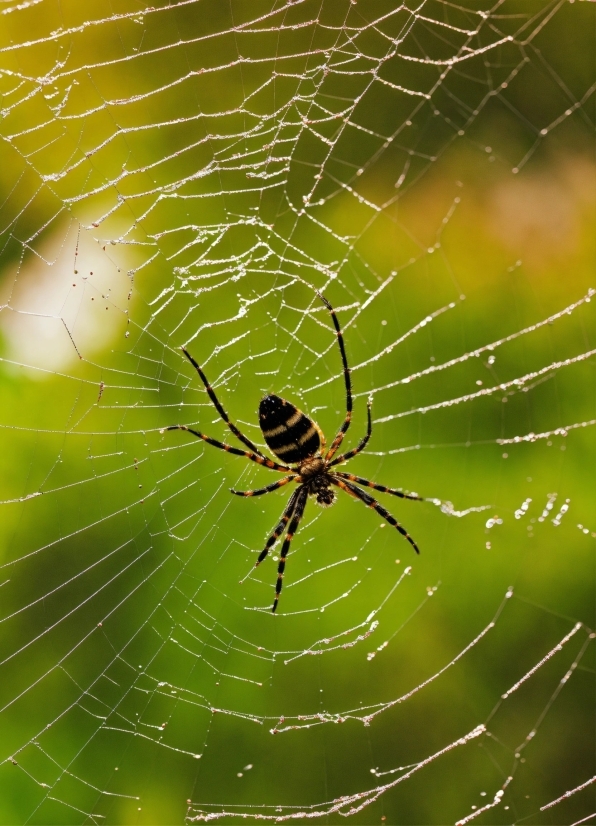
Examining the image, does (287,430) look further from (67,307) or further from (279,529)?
(67,307)

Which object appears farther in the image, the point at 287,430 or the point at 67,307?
the point at 67,307

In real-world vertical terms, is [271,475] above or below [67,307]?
below

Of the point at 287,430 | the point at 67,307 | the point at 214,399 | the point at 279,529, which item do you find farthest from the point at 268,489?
the point at 67,307

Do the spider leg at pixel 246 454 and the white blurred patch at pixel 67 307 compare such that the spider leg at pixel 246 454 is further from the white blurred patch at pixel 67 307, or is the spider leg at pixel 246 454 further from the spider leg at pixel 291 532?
the white blurred patch at pixel 67 307

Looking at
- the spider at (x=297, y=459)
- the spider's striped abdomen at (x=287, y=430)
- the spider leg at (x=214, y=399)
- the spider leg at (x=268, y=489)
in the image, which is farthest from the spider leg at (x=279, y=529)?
the spider leg at (x=214, y=399)

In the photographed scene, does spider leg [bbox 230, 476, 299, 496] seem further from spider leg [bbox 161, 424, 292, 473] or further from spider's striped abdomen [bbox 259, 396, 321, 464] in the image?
spider's striped abdomen [bbox 259, 396, 321, 464]

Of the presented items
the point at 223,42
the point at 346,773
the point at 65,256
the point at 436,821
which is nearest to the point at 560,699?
the point at 436,821

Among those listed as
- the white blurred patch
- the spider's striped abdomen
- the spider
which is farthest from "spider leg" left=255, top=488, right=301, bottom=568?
the white blurred patch
